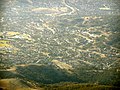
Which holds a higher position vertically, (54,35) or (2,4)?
(2,4)

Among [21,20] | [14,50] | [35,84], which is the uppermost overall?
[21,20]

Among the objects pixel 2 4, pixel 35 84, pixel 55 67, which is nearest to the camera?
pixel 35 84

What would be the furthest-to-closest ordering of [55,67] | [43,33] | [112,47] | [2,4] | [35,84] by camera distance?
[2,4] → [43,33] → [112,47] → [55,67] → [35,84]

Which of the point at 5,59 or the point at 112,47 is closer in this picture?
the point at 5,59

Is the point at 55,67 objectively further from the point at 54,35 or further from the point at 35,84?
the point at 54,35

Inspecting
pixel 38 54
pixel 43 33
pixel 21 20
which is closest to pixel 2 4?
pixel 21 20

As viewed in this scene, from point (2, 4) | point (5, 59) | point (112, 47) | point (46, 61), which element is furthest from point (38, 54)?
point (2, 4)
